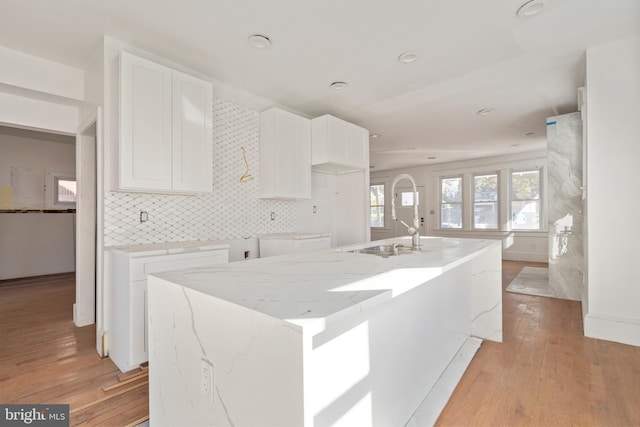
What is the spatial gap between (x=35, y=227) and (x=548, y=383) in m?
7.47

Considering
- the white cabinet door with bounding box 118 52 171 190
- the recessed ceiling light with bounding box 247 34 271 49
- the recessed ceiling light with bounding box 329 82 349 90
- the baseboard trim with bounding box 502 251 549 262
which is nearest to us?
the white cabinet door with bounding box 118 52 171 190

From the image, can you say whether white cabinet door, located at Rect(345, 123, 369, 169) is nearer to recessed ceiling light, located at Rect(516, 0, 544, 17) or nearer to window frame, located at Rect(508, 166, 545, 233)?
recessed ceiling light, located at Rect(516, 0, 544, 17)

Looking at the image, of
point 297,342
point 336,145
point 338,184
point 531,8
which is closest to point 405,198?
point 338,184

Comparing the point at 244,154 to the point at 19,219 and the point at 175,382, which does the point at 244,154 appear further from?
the point at 19,219

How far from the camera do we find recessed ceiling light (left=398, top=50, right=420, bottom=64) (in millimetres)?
2682

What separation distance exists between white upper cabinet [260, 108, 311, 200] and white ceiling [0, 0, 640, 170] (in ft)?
1.00

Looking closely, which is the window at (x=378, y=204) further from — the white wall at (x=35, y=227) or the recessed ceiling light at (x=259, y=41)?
the white wall at (x=35, y=227)

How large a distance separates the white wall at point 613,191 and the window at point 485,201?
480cm

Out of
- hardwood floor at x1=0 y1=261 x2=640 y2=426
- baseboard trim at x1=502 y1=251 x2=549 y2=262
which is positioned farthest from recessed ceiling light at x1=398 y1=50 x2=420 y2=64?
baseboard trim at x1=502 y1=251 x2=549 y2=262

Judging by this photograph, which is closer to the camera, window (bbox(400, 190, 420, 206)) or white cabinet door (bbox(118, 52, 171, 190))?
white cabinet door (bbox(118, 52, 171, 190))

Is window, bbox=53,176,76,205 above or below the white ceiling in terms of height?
below

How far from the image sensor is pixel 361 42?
250cm

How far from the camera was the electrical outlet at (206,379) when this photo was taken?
0.96 metres

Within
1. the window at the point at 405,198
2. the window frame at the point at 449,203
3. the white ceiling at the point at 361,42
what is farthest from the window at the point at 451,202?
the white ceiling at the point at 361,42
